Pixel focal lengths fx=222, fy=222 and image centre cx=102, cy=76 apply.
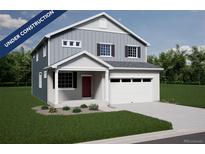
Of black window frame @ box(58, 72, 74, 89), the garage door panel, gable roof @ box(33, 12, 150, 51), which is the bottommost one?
the garage door panel

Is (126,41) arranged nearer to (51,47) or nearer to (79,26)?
(79,26)

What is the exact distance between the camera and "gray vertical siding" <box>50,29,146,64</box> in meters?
14.9

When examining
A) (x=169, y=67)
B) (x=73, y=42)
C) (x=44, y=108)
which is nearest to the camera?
(x=44, y=108)

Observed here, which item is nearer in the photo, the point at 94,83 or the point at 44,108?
the point at 44,108

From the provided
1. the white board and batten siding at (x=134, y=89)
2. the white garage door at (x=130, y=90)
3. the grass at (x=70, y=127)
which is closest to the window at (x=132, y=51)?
the white board and batten siding at (x=134, y=89)

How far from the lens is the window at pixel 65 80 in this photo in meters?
15.3

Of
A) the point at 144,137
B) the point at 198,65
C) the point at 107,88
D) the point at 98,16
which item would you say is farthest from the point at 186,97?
the point at 198,65

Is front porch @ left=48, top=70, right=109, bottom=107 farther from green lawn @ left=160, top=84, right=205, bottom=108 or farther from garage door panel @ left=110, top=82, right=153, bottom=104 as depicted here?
green lawn @ left=160, top=84, right=205, bottom=108

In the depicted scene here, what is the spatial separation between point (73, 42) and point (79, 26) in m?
1.22

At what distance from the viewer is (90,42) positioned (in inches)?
629

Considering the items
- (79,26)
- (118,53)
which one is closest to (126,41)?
(118,53)

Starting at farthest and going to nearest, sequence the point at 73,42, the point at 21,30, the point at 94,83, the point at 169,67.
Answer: the point at 169,67 → the point at 94,83 → the point at 73,42 → the point at 21,30

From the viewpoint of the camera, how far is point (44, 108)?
12.8 metres

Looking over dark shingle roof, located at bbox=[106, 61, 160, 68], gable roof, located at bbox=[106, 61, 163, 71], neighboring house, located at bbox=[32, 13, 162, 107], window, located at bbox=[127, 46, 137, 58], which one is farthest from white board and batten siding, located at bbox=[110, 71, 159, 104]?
window, located at bbox=[127, 46, 137, 58]
